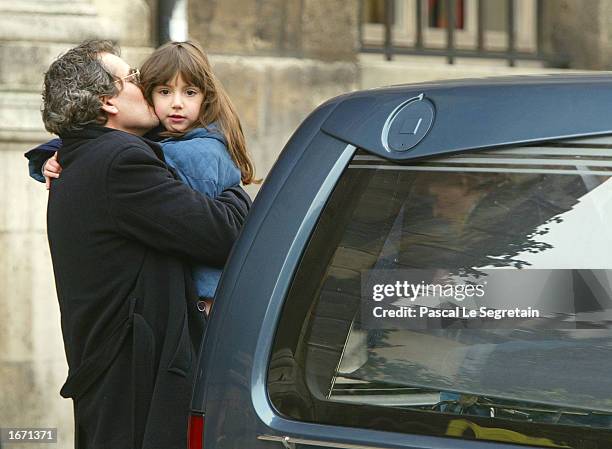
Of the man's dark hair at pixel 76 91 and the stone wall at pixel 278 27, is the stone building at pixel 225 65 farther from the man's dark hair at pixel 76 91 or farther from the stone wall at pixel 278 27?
the man's dark hair at pixel 76 91

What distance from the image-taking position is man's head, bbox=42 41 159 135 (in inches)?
119

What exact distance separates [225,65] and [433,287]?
4.81 metres

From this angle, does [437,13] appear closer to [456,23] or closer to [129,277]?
[456,23]

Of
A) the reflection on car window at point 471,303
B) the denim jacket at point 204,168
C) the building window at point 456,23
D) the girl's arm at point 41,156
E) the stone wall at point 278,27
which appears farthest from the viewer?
the building window at point 456,23

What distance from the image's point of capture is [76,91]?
9.93ft

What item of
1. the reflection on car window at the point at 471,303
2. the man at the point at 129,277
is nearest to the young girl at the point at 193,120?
the man at the point at 129,277

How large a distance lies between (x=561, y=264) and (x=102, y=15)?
190 inches

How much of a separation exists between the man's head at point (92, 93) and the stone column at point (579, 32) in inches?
199

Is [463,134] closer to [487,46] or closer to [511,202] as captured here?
[511,202]

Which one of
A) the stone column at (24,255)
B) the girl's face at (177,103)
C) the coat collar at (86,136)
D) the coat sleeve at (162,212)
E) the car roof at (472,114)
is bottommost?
the stone column at (24,255)

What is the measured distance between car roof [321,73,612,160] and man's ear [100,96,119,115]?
949 mm

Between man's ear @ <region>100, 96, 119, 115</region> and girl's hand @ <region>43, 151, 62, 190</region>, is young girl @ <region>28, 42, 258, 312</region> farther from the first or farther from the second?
man's ear @ <region>100, 96, 119, 115</region>

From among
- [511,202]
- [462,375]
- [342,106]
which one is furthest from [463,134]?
[462,375]

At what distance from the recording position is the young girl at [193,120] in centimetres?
304
